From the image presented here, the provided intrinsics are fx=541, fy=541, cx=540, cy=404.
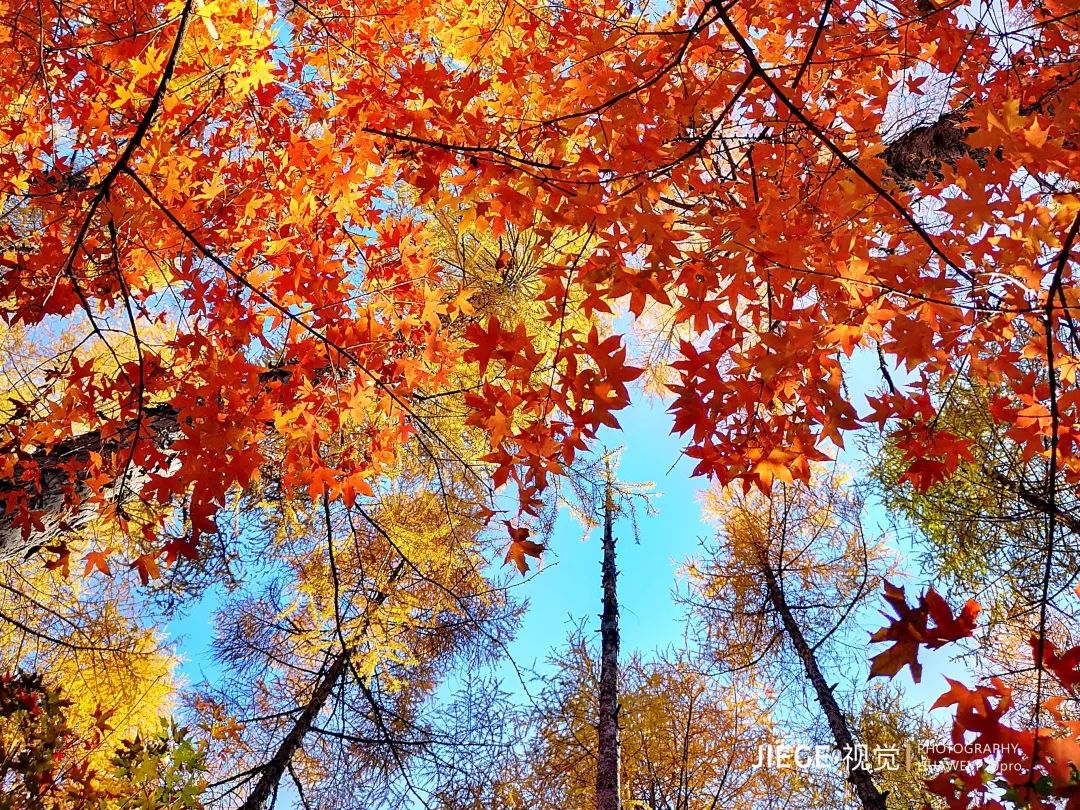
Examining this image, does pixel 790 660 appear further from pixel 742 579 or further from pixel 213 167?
pixel 213 167

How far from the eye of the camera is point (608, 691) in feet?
16.1

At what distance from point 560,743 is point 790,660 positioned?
272cm

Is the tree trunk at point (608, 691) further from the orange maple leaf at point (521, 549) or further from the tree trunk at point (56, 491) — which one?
the tree trunk at point (56, 491)

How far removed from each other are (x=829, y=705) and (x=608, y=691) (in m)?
2.14

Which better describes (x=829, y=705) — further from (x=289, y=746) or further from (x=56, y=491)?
(x=56, y=491)

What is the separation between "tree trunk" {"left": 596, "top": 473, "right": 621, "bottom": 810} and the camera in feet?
13.5

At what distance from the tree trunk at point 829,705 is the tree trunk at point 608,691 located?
1.78 m

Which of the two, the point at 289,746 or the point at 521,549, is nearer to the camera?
the point at 521,549

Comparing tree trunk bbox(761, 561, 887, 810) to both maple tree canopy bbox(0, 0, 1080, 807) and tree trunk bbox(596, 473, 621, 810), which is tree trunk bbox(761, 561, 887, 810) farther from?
maple tree canopy bbox(0, 0, 1080, 807)

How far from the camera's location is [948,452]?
76.6 inches

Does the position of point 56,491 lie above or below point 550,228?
below

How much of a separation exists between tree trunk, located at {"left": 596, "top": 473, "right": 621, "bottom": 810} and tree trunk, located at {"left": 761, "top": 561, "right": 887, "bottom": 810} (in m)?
1.78

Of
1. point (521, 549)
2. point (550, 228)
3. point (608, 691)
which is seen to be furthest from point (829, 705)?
point (550, 228)

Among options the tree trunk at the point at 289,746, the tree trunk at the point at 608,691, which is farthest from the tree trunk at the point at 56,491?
the tree trunk at the point at 608,691
